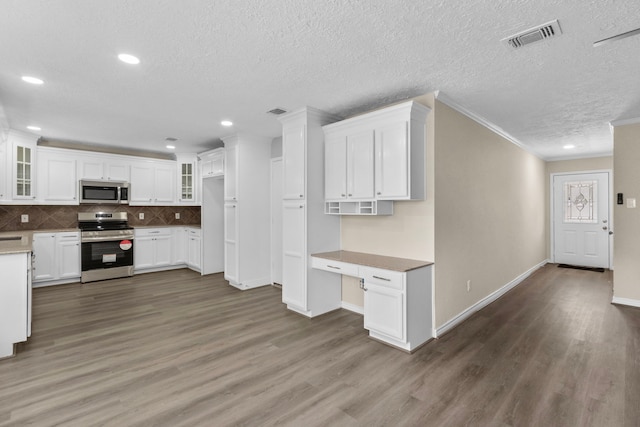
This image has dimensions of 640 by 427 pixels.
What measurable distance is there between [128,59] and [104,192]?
13.8ft

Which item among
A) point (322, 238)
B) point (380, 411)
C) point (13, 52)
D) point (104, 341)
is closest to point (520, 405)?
point (380, 411)

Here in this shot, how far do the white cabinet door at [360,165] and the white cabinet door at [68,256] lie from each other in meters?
4.91

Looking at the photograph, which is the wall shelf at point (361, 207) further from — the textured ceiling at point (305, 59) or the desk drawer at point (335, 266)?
the textured ceiling at point (305, 59)

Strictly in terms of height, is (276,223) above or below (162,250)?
above

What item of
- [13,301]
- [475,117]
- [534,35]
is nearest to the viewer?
[534,35]

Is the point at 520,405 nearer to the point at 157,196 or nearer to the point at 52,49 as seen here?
the point at 52,49

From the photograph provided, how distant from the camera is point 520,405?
2156mm

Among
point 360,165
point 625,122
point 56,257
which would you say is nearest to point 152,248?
point 56,257

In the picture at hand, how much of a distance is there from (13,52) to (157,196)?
4.30 m

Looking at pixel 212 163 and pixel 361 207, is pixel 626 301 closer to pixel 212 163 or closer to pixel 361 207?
pixel 361 207

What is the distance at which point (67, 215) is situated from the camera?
5.76 metres

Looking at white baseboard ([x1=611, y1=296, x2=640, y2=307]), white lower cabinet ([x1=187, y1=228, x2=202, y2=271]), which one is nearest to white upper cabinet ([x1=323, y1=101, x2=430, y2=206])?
white baseboard ([x1=611, y1=296, x2=640, y2=307])

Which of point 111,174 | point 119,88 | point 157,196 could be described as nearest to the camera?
point 119,88

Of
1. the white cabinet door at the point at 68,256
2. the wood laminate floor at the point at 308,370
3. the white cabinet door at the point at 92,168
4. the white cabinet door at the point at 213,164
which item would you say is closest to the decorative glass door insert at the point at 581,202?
the wood laminate floor at the point at 308,370
